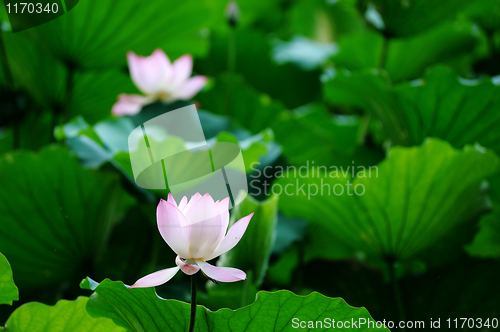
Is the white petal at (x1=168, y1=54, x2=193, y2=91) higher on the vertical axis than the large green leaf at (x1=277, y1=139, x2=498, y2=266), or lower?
higher

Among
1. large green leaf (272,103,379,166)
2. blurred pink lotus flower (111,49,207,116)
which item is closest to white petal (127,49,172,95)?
blurred pink lotus flower (111,49,207,116)

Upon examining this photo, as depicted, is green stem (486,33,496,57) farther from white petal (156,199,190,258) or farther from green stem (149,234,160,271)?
white petal (156,199,190,258)

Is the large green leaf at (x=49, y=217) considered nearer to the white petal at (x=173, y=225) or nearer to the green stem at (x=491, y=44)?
the white petal at (x=173, y=225)

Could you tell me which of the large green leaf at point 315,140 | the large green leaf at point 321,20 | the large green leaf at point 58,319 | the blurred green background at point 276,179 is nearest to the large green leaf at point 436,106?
the blurred green background at point 276,179

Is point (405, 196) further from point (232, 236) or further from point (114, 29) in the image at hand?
point (114, 29)

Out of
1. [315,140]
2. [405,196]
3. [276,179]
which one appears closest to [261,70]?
[315,140]
